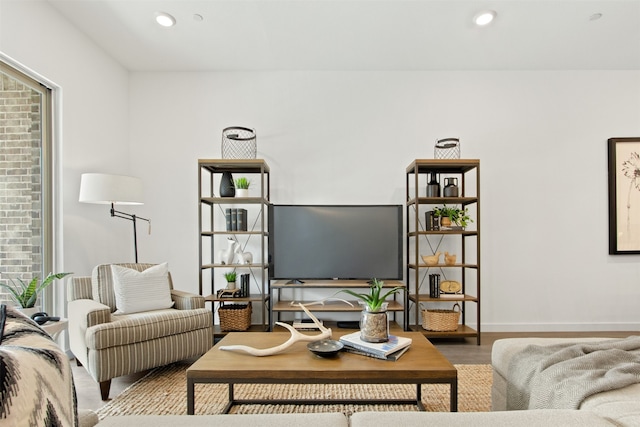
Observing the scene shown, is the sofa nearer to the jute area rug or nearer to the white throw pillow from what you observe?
the jute area rug

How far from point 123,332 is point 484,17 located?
3477 mm

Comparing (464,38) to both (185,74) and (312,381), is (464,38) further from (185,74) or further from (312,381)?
(312,381)

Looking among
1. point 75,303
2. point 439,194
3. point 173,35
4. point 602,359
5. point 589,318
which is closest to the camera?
point 602,359

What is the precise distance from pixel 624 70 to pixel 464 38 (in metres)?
2.01

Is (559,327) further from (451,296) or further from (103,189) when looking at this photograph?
(103,189)

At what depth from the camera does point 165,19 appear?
2871mm

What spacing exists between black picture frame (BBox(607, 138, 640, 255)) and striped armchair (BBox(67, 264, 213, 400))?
159 inches

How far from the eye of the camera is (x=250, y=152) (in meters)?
3.71

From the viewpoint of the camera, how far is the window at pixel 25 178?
2.52 metres

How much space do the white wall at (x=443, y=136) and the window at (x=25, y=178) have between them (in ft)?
2.88

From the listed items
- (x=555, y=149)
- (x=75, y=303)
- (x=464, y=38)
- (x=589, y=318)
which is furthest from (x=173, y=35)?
(x=589, y=318)

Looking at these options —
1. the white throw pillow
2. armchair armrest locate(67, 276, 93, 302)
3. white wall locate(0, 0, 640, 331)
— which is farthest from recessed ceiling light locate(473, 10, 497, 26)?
armchair armrest locate(67, 276, 93, 302)

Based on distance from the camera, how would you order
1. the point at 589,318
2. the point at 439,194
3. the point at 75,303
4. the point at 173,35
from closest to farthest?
the point at 75,303
the point at 173,35
the point at 439,194
the point at 589,318

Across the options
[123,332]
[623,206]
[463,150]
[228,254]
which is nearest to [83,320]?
[123,332]
